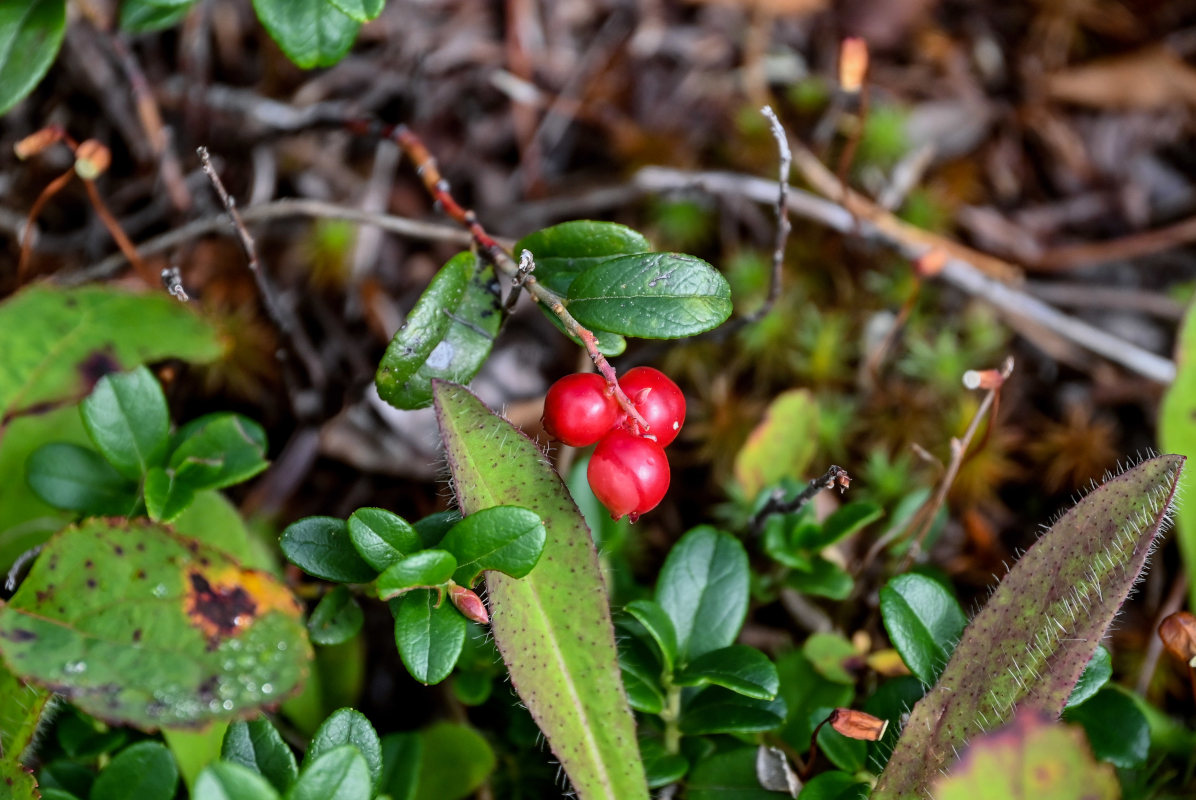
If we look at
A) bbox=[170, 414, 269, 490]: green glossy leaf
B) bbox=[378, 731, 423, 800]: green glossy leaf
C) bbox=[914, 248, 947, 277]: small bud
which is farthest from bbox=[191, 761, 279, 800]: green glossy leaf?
bbox=[914, 248, 947, 277]: small bud

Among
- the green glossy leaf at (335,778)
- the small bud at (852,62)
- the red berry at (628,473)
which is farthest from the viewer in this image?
the small bud at (852,62)

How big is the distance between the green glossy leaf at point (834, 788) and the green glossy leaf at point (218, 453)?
1.32 meters

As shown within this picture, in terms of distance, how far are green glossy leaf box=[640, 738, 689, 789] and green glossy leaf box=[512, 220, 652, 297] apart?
3.28ft

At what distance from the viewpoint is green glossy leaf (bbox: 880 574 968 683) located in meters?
1.85

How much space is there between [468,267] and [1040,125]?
277 cm

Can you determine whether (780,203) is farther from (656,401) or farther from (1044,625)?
(1044,625)

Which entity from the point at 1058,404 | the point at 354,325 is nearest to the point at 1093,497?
the point at 1058,404

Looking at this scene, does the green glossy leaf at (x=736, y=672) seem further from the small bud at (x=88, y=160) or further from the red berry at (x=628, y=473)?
the small bud at (x=88, y=160)

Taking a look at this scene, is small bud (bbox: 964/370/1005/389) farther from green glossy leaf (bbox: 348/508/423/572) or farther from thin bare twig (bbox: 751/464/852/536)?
green glossy leaf (bbox: 348/508/423/572)

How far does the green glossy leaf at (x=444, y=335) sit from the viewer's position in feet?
5.88

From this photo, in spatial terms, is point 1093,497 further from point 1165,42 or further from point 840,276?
point 1165,42

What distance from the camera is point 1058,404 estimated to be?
10.3 feet

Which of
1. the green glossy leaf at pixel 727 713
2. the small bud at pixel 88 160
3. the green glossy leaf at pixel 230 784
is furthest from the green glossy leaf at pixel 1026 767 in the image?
the small bud at pixel 88 160

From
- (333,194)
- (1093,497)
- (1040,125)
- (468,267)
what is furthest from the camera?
(1040,125)
